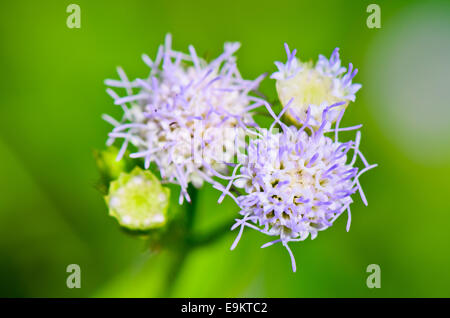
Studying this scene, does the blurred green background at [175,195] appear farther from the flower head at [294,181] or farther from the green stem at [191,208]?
the flower head at [294,181]

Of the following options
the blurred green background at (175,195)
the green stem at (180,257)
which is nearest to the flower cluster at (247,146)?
the green stem at (180,257)

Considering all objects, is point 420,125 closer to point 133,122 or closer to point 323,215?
point 323,215

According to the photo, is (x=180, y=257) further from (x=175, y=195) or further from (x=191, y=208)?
(x=175, y=195)

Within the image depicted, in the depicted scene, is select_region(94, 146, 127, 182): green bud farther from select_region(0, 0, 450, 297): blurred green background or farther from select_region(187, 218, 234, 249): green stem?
select_region(0, 0, 450, 297): blurred green background

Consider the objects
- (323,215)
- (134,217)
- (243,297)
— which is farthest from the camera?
(243,297)

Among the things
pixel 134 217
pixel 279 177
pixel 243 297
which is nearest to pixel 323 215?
pixel 279 177

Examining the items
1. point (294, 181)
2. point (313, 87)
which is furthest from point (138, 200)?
point (313, 87)
